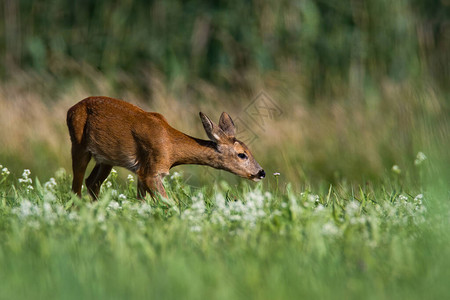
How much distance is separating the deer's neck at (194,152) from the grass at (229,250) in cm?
130

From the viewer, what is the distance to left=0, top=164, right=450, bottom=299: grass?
11.0ft

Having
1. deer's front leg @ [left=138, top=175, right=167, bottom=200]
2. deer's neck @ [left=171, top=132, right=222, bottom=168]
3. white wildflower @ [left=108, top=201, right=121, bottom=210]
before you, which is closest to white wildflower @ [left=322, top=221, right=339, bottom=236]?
white wildflower @ [left=108, top=201, right=121, bottom=210]

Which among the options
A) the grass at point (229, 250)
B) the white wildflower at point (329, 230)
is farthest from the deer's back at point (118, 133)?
the white wildflower at point (329, 230)

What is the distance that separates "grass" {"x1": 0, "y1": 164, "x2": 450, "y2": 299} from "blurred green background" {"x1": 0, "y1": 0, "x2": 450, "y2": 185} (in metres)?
2.61

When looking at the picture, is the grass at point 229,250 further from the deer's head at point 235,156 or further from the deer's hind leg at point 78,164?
the deer's head at point 235,156

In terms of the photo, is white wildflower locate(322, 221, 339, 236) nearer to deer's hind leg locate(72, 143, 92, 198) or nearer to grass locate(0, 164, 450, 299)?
grass locate(0, 164, 450, 299)

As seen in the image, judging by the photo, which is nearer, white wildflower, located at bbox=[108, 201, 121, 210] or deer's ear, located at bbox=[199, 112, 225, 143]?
white wildflower, located at bbox=[108, 201, 121, 210]

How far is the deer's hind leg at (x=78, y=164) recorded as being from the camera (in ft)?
20.9

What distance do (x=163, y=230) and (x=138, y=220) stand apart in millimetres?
397

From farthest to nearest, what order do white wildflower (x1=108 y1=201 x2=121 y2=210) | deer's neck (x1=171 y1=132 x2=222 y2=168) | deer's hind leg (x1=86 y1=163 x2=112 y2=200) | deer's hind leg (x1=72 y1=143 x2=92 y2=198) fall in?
deer's hind leg (x1=86 y1=163 x2=112 y2=200) < deer's neck (x1=171 y1=132 x2=222 y2=168) < deer's hind leg (x1=72 y1=143 x2=92 y2=198) < white wildflower (x1=108 y1=201 x2=121 y2=210)

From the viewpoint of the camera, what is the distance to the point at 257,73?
10.4 metres

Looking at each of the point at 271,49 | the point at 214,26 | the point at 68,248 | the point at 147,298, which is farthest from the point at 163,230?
the point at 214,26

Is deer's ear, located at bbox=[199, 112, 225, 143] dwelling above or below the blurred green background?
below

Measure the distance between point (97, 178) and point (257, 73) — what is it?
408cm
